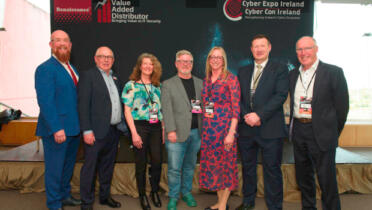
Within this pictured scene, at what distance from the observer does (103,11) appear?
3.92 metres

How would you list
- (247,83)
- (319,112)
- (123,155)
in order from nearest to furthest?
(319,112)
(247,83)
(123,155)

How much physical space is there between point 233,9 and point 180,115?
9.15ft

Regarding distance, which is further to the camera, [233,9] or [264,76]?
[233,9]

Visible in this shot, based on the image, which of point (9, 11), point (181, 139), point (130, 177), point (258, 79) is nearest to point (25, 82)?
point (9, 11)

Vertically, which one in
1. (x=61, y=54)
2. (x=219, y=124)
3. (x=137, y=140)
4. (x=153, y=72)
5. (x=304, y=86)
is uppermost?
(x=61, y=54)

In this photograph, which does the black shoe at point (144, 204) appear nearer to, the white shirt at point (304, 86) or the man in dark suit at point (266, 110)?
the man in dark suit at point (266, 110)

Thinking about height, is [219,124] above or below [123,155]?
above

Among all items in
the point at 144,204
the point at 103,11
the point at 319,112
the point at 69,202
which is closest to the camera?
the point at 319,112

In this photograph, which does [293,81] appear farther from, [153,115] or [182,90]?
[153,115]

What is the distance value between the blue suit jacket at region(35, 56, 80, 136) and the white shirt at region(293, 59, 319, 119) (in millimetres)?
1968

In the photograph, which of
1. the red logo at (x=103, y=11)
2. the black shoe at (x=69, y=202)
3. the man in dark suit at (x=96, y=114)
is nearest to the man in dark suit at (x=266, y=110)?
the man in dark suit at (x=96, y=114)

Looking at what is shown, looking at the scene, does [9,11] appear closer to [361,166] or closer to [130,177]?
[130,177]

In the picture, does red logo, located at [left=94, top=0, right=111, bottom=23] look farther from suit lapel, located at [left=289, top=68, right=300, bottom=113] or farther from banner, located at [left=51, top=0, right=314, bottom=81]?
suit lapel, located at [left=289, top=68, right=300, bottom=113]

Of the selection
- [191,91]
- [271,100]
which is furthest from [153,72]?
[271,100]
